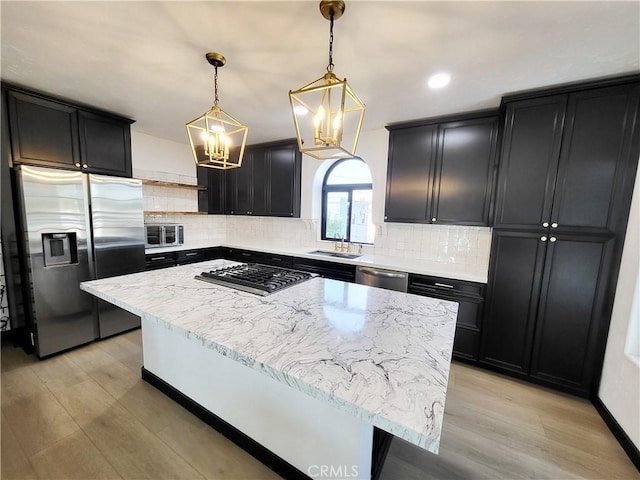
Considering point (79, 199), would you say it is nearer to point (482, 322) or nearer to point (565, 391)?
point (482, 322)

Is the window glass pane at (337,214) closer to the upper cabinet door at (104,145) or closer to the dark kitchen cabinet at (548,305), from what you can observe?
the dark kitchen cabinet at (548,305)

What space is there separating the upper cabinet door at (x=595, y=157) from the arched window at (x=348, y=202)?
77.2 inches

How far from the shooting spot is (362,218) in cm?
372

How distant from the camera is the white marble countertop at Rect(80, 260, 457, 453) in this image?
0.77 metres

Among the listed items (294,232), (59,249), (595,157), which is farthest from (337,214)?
(59,249)

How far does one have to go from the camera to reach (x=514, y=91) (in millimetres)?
2146

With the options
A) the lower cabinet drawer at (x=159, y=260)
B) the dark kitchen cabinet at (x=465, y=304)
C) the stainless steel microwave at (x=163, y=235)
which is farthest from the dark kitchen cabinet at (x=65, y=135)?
the dark kitchen cabinet at (x=465, y=304)

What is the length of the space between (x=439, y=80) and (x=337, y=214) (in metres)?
2.19

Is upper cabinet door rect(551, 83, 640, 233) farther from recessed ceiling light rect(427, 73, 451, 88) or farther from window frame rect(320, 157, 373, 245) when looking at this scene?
window frame rect(320, 157, 373, 245)

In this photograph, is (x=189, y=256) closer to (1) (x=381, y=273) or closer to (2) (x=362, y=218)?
(2) (x=362, y=218)

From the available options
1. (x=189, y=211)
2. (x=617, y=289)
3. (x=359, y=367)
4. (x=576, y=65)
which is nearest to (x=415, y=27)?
(x=576, y=65)

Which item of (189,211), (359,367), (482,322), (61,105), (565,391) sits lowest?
(565,391)

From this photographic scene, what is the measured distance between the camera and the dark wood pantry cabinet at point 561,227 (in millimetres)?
1941

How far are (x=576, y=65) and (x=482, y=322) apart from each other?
6.87 ft
